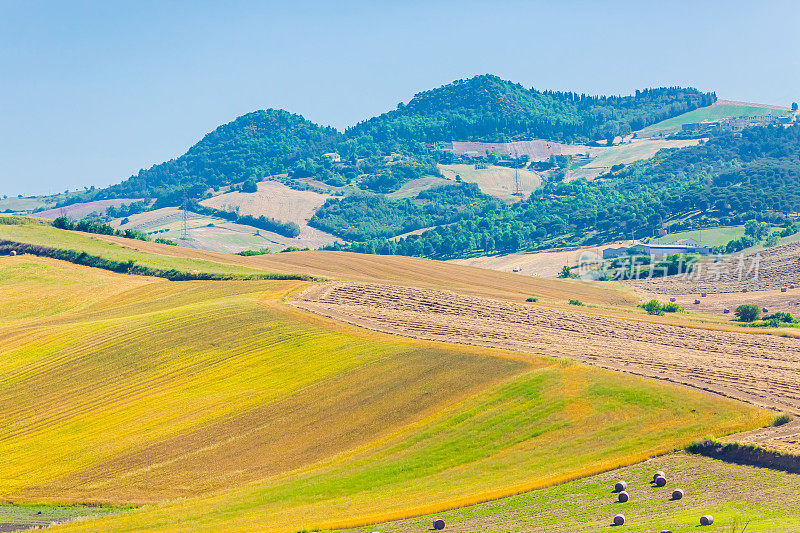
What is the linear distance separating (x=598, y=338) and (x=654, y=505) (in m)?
38.2

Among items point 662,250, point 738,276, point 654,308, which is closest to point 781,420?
point 654,308

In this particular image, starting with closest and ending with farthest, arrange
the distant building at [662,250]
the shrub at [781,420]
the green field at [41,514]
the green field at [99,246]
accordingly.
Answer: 1. the green field at [41,514]
2. the shrub at [781,420]
3. the green field at [99,246]
4. the distant building at [662,250]

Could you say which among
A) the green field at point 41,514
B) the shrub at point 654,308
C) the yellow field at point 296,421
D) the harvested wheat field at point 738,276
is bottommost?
the green field at point 41,514

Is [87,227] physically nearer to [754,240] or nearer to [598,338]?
[598,338]

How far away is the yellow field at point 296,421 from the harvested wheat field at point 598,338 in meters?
3.88

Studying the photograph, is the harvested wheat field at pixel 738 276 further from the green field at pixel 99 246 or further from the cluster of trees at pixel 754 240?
the green field at pixel 99 246

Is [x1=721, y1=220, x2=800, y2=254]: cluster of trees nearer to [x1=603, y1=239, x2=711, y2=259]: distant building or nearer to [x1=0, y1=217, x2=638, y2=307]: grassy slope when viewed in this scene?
[x1=603, y1=239, x2=711, y2=259]: distant building

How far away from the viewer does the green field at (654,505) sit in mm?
37344

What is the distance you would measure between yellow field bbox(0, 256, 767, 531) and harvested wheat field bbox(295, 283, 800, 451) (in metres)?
3.88

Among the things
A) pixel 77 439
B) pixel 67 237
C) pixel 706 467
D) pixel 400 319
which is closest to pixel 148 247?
pixel 67 237

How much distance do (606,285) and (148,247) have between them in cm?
7421

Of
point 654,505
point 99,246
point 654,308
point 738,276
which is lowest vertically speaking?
point 654,505

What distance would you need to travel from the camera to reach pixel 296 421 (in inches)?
2406

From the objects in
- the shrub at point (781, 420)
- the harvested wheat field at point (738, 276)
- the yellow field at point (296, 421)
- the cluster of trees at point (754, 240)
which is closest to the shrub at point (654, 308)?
the harvested wheat field at point (738, 276)
